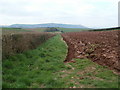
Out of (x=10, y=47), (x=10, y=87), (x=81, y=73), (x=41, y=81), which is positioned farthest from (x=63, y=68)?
(x=10, y=47)

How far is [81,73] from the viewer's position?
6.30 meters

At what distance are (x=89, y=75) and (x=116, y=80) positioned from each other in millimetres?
1156

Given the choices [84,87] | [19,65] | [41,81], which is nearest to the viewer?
[84,87]

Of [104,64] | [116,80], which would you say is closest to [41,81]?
[116,80]

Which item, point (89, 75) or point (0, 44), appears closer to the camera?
point (89, 75)

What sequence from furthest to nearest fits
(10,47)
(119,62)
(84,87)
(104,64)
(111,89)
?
(10,47) < (104,64) < (119,62) < (84,87) < (111,89)

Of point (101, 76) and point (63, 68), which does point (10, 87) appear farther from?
point (101, 76)

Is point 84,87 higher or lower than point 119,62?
lower

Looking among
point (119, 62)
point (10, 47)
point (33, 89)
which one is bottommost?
point (33, 89)

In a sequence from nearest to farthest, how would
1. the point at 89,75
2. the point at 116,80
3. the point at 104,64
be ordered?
the point at 116,80, the point at 89,75, the point at 104,64

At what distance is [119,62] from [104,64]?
0.75 meters

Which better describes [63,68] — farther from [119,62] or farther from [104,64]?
[119,62]

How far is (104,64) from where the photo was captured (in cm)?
724

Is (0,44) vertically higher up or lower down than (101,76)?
higher up
